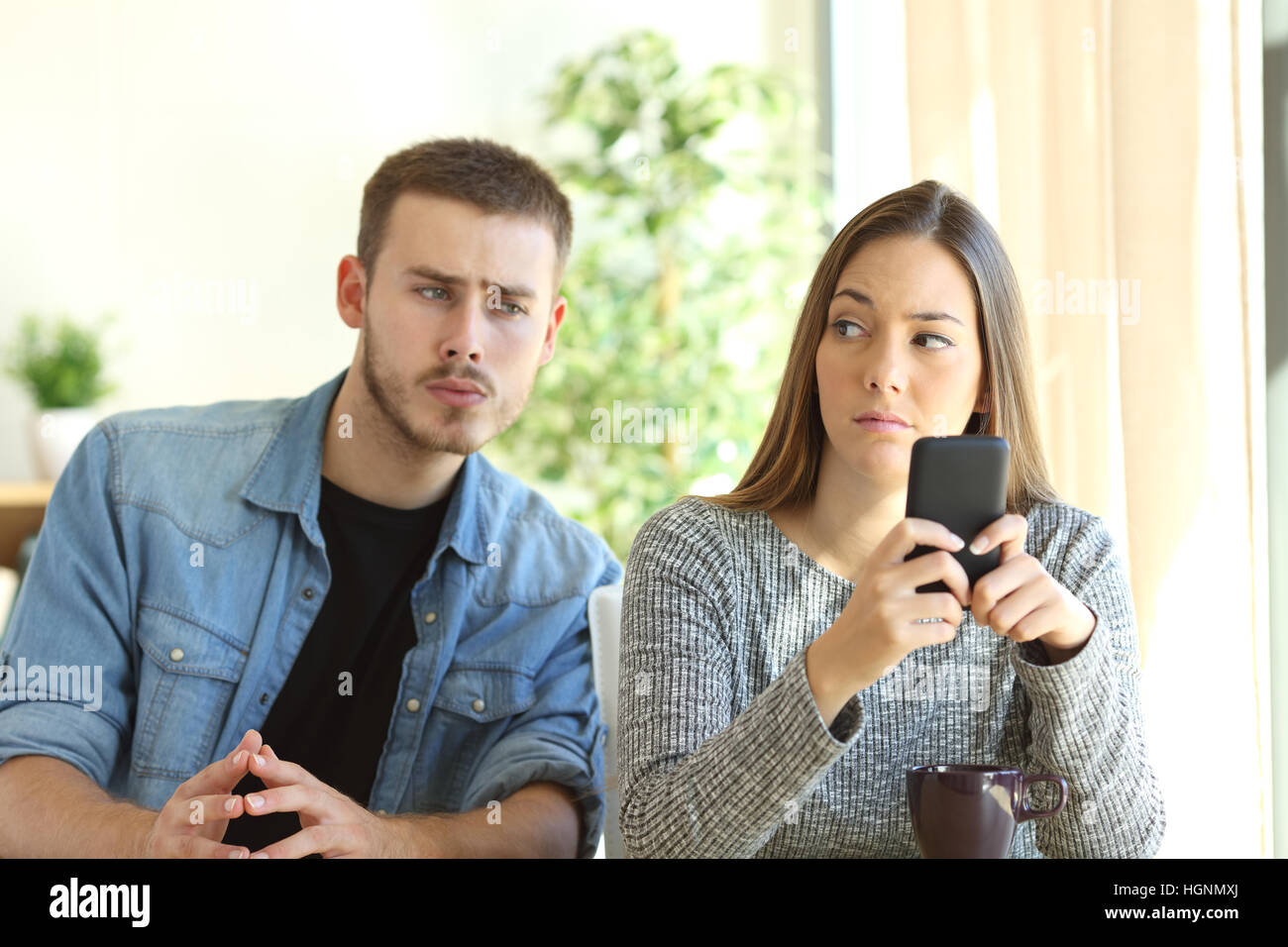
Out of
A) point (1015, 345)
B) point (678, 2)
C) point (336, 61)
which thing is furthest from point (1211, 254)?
point (336, 61)

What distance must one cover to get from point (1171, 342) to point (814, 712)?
0.77 m

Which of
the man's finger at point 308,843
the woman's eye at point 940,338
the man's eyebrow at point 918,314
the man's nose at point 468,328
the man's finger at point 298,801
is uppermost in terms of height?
the man's nose at point 468,328

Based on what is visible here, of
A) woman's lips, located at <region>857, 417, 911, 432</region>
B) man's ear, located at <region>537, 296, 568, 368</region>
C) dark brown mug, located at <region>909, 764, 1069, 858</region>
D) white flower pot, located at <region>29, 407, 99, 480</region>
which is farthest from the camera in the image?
white flower pot, located at <region>29, 407, 99, 480</region>

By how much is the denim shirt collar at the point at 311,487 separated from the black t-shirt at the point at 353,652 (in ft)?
0.11

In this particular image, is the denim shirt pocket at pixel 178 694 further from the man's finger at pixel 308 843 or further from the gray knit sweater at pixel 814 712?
the gray knit sweater at pixel 814 712

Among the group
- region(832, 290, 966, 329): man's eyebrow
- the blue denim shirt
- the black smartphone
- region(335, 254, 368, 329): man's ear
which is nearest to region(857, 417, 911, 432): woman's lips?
region(832, 290, 966, 329): man's eyebrow

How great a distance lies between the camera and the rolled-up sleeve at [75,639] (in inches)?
44.6

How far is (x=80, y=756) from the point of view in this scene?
114cm

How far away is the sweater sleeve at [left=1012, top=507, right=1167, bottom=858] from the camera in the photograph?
842 millimetres

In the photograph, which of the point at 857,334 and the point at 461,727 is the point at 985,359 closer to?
the point at 857,334

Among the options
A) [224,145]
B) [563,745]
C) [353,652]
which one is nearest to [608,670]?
[563,745]

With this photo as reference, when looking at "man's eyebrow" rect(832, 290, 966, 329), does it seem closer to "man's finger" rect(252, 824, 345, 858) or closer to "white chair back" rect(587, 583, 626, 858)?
"white chair back" rect(587, 583, 626, 858)

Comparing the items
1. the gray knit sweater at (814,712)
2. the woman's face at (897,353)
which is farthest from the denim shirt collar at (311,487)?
the woman's face at (897,353)
